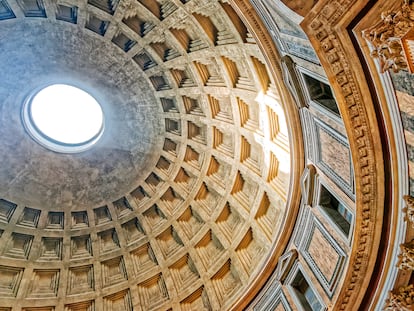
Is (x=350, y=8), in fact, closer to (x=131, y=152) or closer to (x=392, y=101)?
(x=392, y=101)

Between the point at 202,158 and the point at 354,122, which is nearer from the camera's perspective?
the point at 354,122

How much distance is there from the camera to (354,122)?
10.1 meters

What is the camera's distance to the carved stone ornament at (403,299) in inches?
362

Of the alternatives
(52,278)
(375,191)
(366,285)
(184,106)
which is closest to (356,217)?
(375,191)

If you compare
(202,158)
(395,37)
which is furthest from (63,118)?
(395,37)

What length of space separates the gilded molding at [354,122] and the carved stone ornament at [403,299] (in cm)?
153

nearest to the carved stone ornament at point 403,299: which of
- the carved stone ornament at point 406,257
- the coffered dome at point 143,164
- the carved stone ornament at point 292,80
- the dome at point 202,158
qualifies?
the dome at point 202,158

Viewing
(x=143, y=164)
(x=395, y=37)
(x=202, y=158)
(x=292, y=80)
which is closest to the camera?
(x=395, y=37)

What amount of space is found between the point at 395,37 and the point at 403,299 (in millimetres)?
6045

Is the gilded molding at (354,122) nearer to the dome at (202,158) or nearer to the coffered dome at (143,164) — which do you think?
the dome at (202,158)

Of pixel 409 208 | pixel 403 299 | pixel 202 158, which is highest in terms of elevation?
pixel 202 158

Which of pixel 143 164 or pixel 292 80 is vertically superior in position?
pixel 143 164

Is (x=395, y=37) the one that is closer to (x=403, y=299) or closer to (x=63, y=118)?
(x=403, y=299)

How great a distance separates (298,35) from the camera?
10594 millimetres
